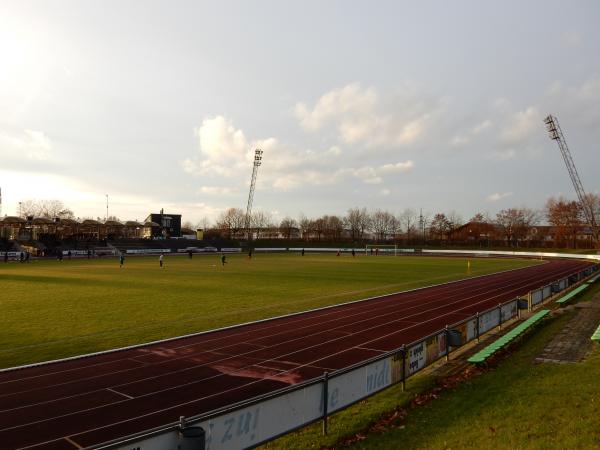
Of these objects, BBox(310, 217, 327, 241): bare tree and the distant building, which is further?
BBox(310, 217, 327, 241): bare tree

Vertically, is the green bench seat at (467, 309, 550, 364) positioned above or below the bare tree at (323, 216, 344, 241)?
below

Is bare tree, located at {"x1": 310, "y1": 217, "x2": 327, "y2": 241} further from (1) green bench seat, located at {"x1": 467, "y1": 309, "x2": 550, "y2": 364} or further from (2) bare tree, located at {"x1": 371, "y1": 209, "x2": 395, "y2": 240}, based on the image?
(1) green bench seat, located at {"x1": 467, "y1": 309, "x2": 550, "y2": 364}

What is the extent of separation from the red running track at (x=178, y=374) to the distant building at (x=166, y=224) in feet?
392

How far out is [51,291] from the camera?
28000 mm

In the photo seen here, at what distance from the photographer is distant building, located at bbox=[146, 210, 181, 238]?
131 meters

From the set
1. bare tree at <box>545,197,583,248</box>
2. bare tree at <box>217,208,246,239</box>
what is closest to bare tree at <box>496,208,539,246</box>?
bare tree at <box>545,197,583,248</box>

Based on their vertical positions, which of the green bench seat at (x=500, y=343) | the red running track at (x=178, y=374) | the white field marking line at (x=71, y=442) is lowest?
the white field marking line at (x=71, y=442)

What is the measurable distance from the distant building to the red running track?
119 meters

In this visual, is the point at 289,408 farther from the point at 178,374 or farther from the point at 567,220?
the point at 567,220

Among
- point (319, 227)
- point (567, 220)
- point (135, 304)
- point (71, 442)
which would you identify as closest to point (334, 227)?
point (319, 227)

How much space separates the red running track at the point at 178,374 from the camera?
27.7ft

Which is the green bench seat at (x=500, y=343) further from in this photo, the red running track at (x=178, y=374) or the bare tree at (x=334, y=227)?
the bare tree at (x=334, y=227)

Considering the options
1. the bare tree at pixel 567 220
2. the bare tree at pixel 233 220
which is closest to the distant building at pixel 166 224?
the bare tree at pixel 233 220

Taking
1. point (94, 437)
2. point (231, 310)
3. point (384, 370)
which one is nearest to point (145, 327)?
point (231, 310)
